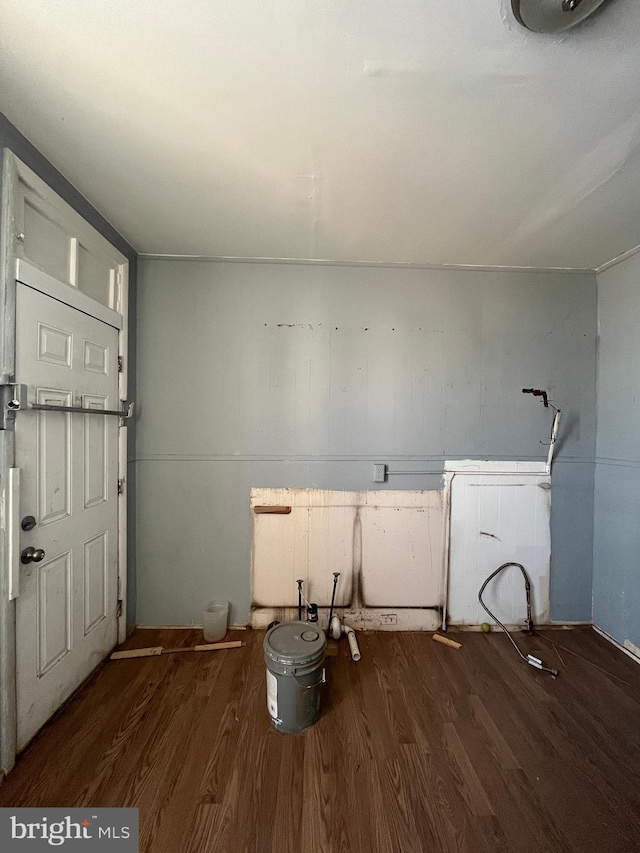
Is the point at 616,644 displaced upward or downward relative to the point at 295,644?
downward

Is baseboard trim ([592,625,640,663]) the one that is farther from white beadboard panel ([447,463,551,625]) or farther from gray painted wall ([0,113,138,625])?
gray painted wall ([0,113,138,625])

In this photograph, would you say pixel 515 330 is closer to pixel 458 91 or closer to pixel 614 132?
pixel 614 132

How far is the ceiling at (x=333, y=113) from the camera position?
951mm

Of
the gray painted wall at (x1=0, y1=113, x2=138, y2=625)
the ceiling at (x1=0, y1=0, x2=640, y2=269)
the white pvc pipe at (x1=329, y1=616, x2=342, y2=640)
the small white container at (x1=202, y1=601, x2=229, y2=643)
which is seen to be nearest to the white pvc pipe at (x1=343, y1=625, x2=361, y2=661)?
the white pvc pipe at (x1=329, y1=616, x2=342, y2=640)

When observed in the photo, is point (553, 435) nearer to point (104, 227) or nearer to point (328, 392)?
point (328, 392)

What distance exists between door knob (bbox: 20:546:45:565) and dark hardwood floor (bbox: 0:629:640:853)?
2.71 ft

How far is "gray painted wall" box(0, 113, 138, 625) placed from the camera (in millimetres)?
1342

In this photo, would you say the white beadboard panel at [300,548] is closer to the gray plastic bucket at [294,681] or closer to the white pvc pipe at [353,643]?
the white pvc pipe at [353,643]

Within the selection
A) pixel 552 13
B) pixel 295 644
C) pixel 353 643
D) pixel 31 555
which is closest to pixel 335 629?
pixel 353 643

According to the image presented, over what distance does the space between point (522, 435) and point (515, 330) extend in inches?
29.6

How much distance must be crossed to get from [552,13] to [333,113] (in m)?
0.65

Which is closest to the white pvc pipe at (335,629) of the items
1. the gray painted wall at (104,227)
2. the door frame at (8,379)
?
the gray painted wall at (104,227)

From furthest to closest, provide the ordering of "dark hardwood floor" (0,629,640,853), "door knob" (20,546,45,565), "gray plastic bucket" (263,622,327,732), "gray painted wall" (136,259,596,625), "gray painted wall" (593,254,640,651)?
"gray painted wall" (136,259,596,625)
"gray painted wall" (593,254,640,651)
"gray plastic bucket" (263,622,327,732)
"door knob" (20,546,45,565)
"dark hardwood floor" (0,629,640,853)

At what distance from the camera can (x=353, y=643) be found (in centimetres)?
208
